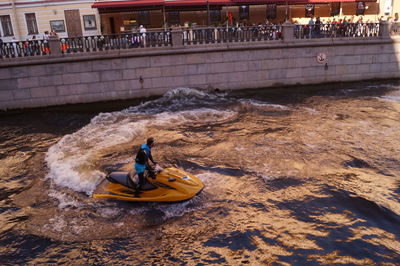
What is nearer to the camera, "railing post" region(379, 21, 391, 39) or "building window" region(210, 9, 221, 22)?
"railing post" region(379, 21, 391, 39)

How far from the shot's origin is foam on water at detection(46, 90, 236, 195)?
32.1 feet

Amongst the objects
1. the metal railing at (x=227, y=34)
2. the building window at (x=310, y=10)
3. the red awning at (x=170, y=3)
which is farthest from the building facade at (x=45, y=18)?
the building window at (x=310, y=10)

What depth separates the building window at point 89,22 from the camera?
24688mm

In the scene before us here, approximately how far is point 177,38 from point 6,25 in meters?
14.9

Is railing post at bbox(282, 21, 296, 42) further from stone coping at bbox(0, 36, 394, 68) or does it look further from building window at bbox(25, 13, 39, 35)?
building window at bbox(25, 13, 39, 35)

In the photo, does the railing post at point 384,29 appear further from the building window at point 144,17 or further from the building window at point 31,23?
the building window at point 31,23

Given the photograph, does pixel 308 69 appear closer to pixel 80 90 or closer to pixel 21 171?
pixel 80 90

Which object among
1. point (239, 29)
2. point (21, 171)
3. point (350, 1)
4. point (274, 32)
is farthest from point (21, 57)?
point (350, 1)

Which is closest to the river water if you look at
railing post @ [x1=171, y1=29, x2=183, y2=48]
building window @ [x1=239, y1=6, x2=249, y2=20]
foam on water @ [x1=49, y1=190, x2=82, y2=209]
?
foam on water @ [x1=49, y1=190, x2=82, y2=209]

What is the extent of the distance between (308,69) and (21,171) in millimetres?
15210

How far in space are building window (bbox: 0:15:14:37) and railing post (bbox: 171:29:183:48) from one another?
46.7ft

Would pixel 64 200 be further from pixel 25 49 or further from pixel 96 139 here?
pixel 25 49

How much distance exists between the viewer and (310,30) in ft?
61.6

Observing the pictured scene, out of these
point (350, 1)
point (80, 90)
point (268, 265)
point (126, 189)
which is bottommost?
point (268, 265)
